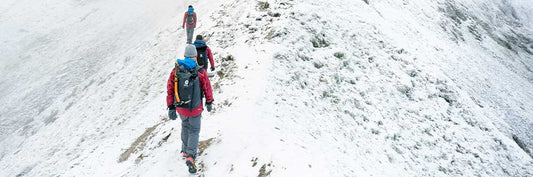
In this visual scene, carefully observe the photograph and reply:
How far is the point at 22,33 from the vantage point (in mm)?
23234

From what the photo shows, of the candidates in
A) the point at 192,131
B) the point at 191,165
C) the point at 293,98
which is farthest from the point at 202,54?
the point at 191,165

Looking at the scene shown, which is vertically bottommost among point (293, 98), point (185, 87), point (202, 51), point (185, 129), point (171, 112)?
point (293, 98)

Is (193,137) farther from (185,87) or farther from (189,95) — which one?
(185,87)

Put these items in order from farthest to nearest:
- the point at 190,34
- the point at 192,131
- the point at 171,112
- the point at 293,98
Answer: the point at 190,34 → the point at 293,98 → the point at 192,131 → the point at 171,112

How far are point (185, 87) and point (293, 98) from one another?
3557 millimetres

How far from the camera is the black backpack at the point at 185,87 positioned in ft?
20.7

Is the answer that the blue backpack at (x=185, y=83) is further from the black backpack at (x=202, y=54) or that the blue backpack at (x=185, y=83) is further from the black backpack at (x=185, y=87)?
the black backpack at (x=202, y=54)

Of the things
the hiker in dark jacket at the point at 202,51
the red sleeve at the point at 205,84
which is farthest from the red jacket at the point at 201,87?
the hiker in dark jacket at the point at 202,51

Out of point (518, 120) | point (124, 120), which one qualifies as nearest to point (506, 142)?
point (518, 120)

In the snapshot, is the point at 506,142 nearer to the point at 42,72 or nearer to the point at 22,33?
the point at 42,72

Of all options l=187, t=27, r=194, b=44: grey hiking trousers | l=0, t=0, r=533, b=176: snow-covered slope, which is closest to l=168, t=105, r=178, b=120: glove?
l=0, t=0, r=533, b=176: snow-covered slope

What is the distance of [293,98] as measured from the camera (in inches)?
357

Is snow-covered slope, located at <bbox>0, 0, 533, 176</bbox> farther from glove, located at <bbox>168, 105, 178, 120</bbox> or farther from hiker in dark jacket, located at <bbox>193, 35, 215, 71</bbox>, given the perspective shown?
glove, located at <bbox>168, 105, 178, 120</bbox>

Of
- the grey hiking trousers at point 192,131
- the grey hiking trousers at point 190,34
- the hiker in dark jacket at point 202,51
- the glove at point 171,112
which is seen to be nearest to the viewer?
the glove at point 171,112
